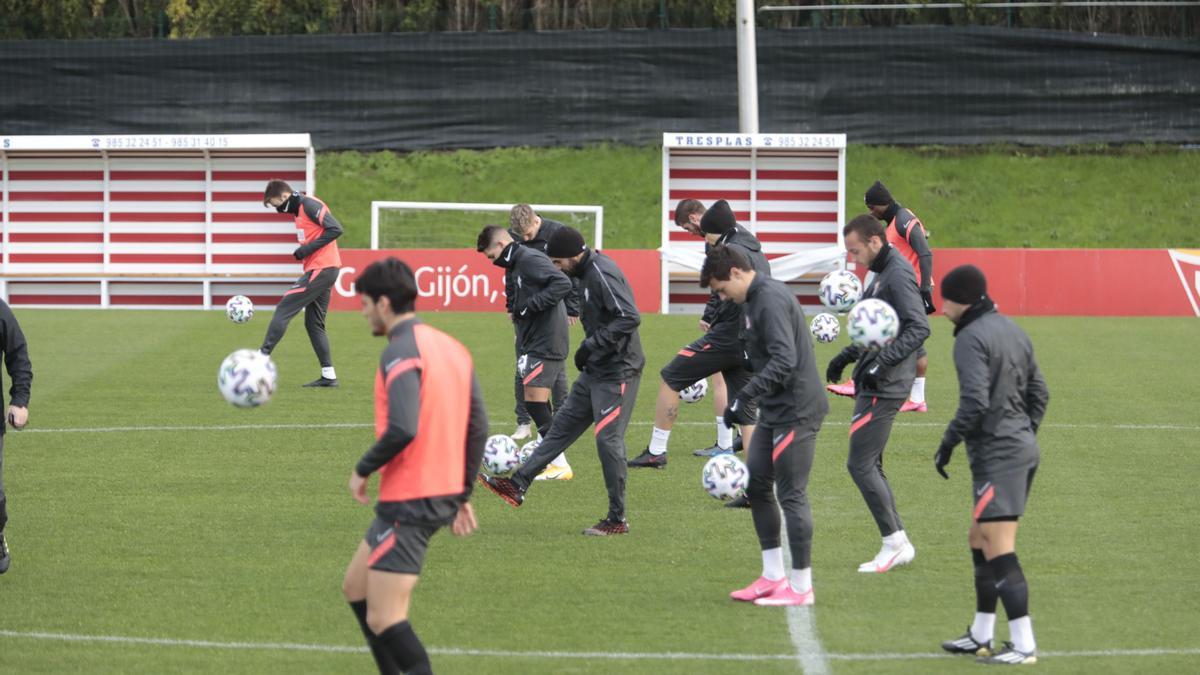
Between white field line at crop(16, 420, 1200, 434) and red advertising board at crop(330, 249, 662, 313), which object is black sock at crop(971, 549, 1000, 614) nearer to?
white field line at crop(16, 420, 1200, 434)

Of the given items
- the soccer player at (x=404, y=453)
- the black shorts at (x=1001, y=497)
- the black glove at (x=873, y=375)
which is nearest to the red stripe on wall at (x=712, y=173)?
the black glove at (x=873, y=375)

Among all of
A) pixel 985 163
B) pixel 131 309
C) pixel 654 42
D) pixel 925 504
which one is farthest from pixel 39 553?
pixel 985 163

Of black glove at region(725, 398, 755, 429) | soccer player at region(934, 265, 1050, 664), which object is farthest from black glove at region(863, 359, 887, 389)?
soccer player at region(934, 265, 1050, 664)

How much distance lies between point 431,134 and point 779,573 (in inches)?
977

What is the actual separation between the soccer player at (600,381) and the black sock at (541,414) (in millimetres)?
1894

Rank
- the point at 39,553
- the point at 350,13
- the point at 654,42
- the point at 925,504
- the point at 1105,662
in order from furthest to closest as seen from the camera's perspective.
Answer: the point at 350,13, the point at 654,42, the point at 925,504, the point at 39,553, the point at 1105,662

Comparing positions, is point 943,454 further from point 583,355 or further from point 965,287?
point 583,355

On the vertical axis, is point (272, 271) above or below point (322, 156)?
below

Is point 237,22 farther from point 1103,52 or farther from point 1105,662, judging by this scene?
point 1105,662

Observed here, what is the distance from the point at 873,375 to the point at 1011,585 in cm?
215

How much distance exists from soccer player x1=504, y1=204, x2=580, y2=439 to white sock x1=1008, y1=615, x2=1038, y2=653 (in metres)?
5.65

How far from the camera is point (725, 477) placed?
9.46 meters

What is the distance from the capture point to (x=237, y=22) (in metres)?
36.8

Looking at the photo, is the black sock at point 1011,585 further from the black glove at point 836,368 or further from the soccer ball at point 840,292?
the soccer ball at point 840,292
